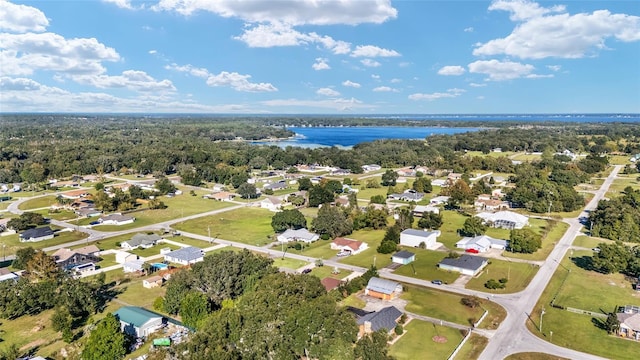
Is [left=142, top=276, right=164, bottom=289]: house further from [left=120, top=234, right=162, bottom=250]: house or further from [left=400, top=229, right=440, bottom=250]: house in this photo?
[left=400, top=229, right=440, bottom=250]: house

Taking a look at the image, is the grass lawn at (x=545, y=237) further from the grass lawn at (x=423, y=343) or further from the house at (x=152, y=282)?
the house at (x=152, y=282)

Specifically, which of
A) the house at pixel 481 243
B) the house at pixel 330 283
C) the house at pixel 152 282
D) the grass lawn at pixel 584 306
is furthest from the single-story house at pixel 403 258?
the house at pixel 152 282

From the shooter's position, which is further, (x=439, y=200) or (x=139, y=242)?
(x=439, y=200)

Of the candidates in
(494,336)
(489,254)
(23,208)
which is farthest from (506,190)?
(23,208)

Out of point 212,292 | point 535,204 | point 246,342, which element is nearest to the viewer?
point 246,342

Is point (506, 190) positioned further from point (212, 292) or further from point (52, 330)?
point (52, 330)

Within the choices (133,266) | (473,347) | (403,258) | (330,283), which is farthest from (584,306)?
(133,266)

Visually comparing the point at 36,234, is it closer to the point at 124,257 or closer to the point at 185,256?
the point at 124,257
